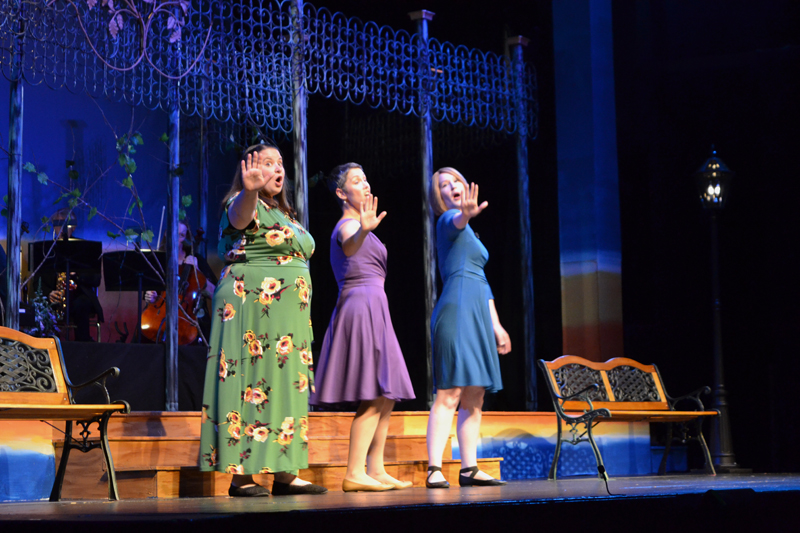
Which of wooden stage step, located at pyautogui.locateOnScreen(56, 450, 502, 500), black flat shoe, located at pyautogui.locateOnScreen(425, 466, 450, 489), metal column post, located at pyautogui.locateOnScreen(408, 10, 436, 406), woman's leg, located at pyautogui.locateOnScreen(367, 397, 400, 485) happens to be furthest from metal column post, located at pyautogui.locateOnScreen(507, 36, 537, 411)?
woman's leg, located at pyautogui.locateOnScreen(367, 397, 400, 485)

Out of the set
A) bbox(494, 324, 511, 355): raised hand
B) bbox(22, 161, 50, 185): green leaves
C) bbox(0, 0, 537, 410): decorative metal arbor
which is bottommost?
bbox(494, 324, 511, 355): raised hand

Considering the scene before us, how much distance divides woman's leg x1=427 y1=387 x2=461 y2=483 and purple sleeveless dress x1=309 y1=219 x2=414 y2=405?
0.36 meters

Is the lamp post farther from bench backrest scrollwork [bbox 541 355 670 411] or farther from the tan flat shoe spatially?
the tan flat shoe

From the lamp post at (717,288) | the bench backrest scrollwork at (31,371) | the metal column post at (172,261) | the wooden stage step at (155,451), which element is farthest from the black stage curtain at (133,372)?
the lamp post at (717,288)

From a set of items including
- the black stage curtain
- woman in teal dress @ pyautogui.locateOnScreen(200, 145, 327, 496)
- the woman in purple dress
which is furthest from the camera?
the black stage curtain

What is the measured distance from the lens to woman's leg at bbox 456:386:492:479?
165 inches

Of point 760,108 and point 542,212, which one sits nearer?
point 760,108

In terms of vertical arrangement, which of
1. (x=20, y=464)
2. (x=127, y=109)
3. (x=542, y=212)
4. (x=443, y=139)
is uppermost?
(x=127, y=109)

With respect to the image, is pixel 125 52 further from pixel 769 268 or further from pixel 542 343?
pixel 769 268

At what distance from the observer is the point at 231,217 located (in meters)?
3.50

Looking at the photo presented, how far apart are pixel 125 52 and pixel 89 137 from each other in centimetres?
289

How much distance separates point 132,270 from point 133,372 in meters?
1.02

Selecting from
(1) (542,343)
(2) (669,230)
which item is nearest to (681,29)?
(2) (669,230)

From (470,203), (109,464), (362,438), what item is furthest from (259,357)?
(470,203)
